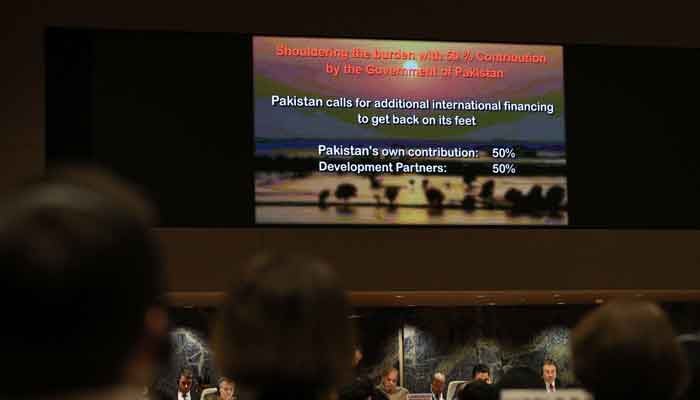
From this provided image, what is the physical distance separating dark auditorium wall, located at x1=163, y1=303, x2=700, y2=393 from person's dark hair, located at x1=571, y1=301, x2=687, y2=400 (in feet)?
34.5

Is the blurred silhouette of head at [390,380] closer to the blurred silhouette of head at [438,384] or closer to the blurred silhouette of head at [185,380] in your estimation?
the blurred silhouette of head at [438,384]

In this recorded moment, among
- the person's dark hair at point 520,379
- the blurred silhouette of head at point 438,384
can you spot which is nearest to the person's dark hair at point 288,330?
the person's dark hair at point 520,379

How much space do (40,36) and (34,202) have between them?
364 inches

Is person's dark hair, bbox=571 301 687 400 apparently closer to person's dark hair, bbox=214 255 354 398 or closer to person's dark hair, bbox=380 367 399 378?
person's dark hair, bbox=214 255 354 398

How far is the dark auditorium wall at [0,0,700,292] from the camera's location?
9.62 metres

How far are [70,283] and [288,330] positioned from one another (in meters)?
0.52

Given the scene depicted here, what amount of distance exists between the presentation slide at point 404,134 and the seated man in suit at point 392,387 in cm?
244

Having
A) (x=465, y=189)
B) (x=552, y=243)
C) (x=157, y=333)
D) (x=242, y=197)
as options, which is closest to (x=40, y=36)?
(x=242, y=197)

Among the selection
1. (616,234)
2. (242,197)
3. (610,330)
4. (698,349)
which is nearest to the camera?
(610,330)

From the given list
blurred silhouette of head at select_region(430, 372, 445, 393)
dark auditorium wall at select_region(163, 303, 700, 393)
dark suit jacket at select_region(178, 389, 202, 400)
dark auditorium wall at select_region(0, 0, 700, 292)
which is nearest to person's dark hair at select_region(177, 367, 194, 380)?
dark suit jacket at select_region(178, 389, 202, 400)

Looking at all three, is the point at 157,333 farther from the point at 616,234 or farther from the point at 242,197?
the point at 616,234

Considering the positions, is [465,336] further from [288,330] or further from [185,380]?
[288,330]

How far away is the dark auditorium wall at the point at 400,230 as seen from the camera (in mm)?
9617

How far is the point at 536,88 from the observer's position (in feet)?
32.0
